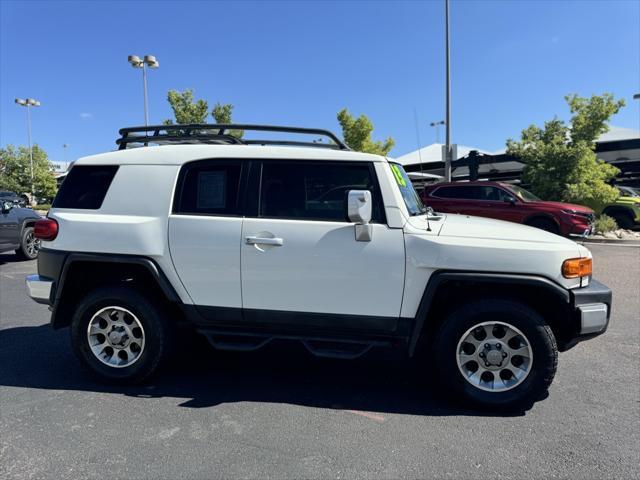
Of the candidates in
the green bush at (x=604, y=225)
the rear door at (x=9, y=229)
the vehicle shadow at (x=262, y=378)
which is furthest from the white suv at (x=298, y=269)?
the green bush at (x=604, y=225)

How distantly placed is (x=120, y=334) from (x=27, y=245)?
817 cm

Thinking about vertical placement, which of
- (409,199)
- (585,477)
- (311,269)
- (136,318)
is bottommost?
(585,477)

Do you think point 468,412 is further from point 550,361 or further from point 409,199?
point 409,199

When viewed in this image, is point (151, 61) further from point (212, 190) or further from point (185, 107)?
point (212, 190)

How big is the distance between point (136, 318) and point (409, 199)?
2406 mm

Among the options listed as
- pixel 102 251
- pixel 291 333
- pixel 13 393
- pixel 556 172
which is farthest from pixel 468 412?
pixel 556 172

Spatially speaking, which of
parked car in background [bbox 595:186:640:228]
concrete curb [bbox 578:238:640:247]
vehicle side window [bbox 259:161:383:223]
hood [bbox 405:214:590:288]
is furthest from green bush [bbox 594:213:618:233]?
vehicle side window [bbox 259:161:383:223]

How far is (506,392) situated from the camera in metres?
3.23

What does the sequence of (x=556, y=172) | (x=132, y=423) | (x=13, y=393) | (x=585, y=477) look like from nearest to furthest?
(x=585, y=477) < (x=132, y=423) < (x=13, y=393) < (x=556, y=172)

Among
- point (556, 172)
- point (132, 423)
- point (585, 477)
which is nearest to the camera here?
point (585, 477)

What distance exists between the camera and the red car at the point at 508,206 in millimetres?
11273

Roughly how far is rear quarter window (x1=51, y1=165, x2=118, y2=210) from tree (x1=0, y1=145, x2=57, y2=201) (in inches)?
2001

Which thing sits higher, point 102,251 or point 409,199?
point 409,199

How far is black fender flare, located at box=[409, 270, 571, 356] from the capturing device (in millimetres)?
3080
